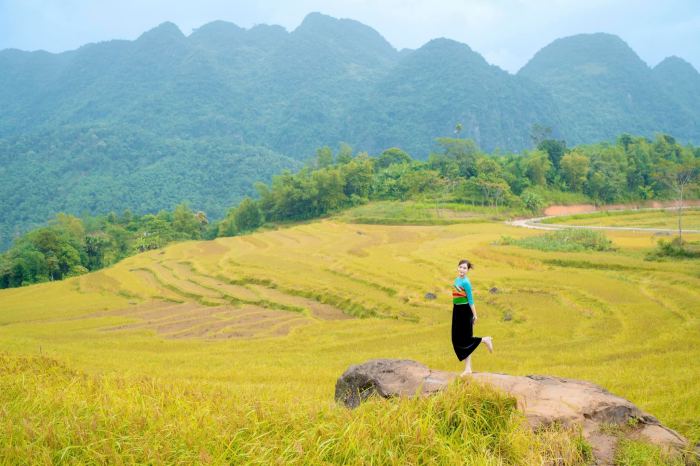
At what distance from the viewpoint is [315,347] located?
1305 centimetres

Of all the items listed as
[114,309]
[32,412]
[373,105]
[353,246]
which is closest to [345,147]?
[353,246]

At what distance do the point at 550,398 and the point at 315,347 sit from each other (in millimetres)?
9113

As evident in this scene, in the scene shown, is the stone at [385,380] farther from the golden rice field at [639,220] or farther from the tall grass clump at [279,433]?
the golden rice field at [639,220]

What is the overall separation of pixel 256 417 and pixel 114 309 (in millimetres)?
20734

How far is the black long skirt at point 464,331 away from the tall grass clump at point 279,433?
2.47m

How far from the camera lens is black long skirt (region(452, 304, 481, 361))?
668 centimetres

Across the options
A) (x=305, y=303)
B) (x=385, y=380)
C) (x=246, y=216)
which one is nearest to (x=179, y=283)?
(x=305, y=303)

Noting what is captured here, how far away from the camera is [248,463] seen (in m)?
3.15

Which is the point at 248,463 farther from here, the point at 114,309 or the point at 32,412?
the point at 114,309

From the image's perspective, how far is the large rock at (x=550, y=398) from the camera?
4.08m

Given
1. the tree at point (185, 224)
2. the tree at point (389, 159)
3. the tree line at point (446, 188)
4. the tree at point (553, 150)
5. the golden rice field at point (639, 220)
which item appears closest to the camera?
the golden rice field at point (639, 220)

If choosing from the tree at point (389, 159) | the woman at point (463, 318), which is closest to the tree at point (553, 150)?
the tree at point (389, 159)

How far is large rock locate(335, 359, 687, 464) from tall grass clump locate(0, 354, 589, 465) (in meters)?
0.27

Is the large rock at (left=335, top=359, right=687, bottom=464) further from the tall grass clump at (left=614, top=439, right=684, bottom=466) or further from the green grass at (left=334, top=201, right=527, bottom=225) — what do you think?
the green grass at (left=334, top=201, right=527, bottom=225)
